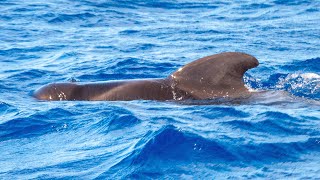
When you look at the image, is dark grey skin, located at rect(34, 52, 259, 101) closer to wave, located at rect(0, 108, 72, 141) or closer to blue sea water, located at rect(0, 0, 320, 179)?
blue sea water, located at rect(0, 0, 320, 179)

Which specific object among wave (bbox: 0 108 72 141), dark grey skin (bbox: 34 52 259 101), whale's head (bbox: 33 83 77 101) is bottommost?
whale's head (bbox: 33 83 77 101)

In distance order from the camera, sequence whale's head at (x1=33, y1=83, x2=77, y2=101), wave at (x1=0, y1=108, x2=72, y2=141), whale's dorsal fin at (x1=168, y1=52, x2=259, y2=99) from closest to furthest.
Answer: wave at (x1=0, y1=108, x2=72, y2=141) < whale's dorsal fin at (x1=168, y1=52, x2=259, y2=99) < whale's head at (x1=33, y1=83, x2=77, y2=101)

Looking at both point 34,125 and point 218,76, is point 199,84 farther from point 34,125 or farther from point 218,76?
point 34,125

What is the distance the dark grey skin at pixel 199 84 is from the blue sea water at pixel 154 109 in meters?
0.34

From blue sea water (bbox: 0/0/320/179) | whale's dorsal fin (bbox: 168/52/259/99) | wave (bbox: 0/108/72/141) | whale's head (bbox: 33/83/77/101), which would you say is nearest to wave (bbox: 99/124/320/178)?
blue sea water (bbox: 0/0/320/179)

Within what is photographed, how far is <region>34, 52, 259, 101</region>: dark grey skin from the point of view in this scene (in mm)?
11578

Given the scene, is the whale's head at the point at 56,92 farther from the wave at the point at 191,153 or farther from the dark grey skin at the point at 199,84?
the wave at the point at 191,153

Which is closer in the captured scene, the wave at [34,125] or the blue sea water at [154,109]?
the blue sea water at [154,109]

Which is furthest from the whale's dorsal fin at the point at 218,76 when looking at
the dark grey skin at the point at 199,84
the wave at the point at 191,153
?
the wave at the point at 191,153

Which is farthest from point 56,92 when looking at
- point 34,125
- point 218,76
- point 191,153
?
point 191,153

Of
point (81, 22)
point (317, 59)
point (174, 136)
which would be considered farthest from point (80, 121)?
point (81, 22)

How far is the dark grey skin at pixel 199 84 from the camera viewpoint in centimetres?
1158

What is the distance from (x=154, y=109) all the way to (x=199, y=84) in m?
1.03

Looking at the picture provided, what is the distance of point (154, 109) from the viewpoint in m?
11.0
